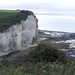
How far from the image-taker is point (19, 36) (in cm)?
4456

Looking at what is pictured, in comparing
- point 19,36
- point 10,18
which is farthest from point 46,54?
point 10,18

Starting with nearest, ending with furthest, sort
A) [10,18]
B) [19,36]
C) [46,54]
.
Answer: [46,54], [19,36], [10,18]

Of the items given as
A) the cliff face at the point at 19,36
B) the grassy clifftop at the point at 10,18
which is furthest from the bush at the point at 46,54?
the grassy clifftop at the point at 10,18

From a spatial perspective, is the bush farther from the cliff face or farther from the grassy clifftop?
the grassy clifftop

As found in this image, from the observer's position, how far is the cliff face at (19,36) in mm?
40906

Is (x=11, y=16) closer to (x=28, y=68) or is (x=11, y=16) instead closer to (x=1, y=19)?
(x=1, y=19)

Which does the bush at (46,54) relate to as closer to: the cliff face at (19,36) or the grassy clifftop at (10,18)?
the cliff face at (19,36)

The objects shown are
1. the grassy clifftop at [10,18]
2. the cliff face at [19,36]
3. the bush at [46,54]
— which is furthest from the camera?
the grassy clifftop at [10,18]

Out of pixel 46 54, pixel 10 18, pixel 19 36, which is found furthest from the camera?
pixel 10 18

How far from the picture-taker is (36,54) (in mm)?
9992

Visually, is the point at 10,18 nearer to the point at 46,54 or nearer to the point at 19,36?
the point at 19,36

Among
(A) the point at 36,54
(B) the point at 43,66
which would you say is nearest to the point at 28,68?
(B) the point at 43,66

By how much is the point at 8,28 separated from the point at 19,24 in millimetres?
3377

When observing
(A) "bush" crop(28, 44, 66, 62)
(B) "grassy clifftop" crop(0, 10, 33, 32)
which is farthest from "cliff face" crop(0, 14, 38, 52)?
(A) "bush" crop(28, 44, 66, 62)
